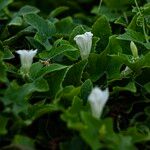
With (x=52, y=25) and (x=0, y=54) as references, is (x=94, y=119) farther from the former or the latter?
(x=52, y=25)

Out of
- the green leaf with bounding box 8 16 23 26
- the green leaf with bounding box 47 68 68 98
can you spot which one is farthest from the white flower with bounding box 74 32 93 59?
the green leaf with bounding box 8 16 23 26

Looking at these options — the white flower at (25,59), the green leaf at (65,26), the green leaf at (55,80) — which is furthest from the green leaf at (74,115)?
the green leaf at (65,26)

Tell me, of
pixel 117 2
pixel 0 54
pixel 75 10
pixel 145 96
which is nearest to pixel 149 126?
pixel 145 96

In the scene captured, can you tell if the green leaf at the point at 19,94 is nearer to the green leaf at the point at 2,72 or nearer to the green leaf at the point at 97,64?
the green leaf at the point at 2,72

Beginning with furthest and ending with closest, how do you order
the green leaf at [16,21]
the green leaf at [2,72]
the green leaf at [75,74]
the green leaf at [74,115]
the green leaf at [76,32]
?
the green leaf at [16,21] < the green leaf at [76,32] < the green leaf at [75,74] < the green leaf at [2,72] < the green leaf at [74,115]

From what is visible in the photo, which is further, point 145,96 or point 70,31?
point 70,31

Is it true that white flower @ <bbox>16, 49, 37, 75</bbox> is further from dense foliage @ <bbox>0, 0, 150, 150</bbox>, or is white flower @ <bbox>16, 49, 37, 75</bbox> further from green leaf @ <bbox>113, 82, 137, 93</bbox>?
green leaf @ <bbox>113, 82, 137, 93</bbox>

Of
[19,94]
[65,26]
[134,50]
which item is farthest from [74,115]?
[65,26]
